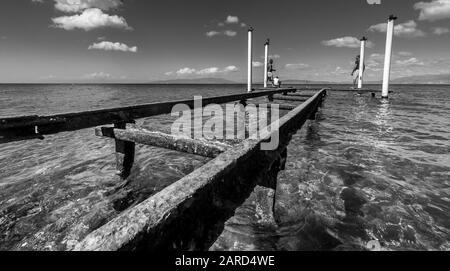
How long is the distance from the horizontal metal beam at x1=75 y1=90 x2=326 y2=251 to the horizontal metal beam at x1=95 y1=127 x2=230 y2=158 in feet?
2.98

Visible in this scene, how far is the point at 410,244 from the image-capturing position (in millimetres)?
2994

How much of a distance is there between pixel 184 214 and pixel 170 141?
2317 millimetres

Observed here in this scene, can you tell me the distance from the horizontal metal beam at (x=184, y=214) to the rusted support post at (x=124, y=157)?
151 inches

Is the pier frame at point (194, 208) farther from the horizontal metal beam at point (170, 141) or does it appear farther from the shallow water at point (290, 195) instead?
the shallow water at point (290, 195)

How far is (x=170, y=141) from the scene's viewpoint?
322 cm

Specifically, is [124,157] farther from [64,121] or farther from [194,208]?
[194,208]

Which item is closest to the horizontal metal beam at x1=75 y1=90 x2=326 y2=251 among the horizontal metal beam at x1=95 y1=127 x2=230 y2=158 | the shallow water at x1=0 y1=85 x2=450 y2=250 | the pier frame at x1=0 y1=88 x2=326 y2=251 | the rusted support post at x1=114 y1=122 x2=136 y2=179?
the pier frame at x1=0 y1=88 x2=326 y2=251

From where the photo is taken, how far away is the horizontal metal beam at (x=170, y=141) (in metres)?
2.49

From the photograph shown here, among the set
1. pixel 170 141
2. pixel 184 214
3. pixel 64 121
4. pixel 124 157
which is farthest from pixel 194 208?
pixel 124 157

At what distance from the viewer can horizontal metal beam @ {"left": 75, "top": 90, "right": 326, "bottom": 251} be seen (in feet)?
2.64

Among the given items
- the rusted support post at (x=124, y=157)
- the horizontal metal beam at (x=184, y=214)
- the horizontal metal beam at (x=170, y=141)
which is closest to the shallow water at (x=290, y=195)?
the rusted support post at (x=124, y=157)

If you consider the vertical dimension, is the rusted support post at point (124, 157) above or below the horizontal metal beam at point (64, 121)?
below
